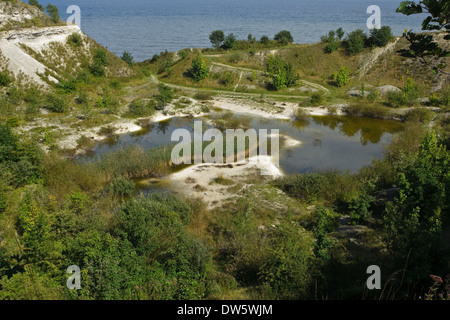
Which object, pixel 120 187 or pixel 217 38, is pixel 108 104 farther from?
pixel 217 38

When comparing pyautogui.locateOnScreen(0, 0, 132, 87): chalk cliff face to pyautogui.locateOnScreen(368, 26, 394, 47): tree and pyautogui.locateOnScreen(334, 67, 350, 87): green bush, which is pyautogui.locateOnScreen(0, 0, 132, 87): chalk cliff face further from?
pyautogui.locateOnScreen(368, 26, 394, 47): tree

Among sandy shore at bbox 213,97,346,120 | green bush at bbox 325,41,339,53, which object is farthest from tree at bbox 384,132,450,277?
green bush at bbox 325,41,339,53

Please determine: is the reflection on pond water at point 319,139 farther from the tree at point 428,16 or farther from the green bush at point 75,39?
the green bush at point 75,39

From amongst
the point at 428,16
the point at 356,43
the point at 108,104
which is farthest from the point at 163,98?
the point at 428,16

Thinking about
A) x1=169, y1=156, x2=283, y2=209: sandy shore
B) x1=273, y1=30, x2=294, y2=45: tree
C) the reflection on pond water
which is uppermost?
x1=273, y1=30, x2=294, y2=45: tree

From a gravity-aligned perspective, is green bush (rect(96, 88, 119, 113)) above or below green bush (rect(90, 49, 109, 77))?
below

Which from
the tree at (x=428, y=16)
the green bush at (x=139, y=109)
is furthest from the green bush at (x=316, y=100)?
the tree at (x=428, y=16)
